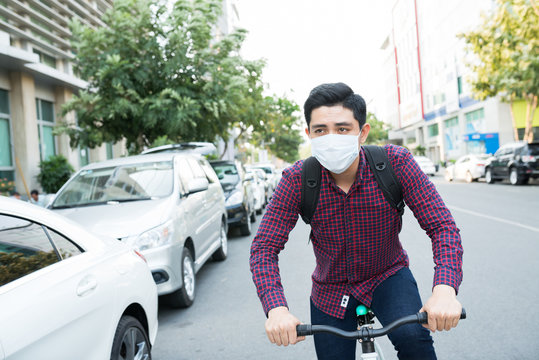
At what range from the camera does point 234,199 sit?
10.7 meters

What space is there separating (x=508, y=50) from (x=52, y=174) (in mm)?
18302

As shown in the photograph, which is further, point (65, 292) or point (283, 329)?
point (65, 292)

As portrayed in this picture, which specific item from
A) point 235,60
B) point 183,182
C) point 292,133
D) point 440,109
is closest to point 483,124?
point 440,109

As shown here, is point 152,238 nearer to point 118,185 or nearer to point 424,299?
point 118,185

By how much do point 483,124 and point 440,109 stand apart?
12.3 m

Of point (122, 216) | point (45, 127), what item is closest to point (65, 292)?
point (122, 216)

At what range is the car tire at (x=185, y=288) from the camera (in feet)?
18.0

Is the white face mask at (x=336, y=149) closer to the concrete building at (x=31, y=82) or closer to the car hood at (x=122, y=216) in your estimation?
the car hood at (x=122, y=216)

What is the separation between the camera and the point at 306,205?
89.8 inches

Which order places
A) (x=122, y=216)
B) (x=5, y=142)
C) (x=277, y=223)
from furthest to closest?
(x=5, y=142), (x=122, y=216), (x=277, y=223)

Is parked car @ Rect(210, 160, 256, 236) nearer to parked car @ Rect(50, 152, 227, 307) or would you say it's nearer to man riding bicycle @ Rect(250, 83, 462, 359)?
parked car @ Rect(50, 152, 227, 307)

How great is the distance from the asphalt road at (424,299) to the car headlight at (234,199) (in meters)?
1.33

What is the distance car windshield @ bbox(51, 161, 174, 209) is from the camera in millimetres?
6125

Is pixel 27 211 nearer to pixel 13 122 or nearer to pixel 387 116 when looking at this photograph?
pixel 13 122
